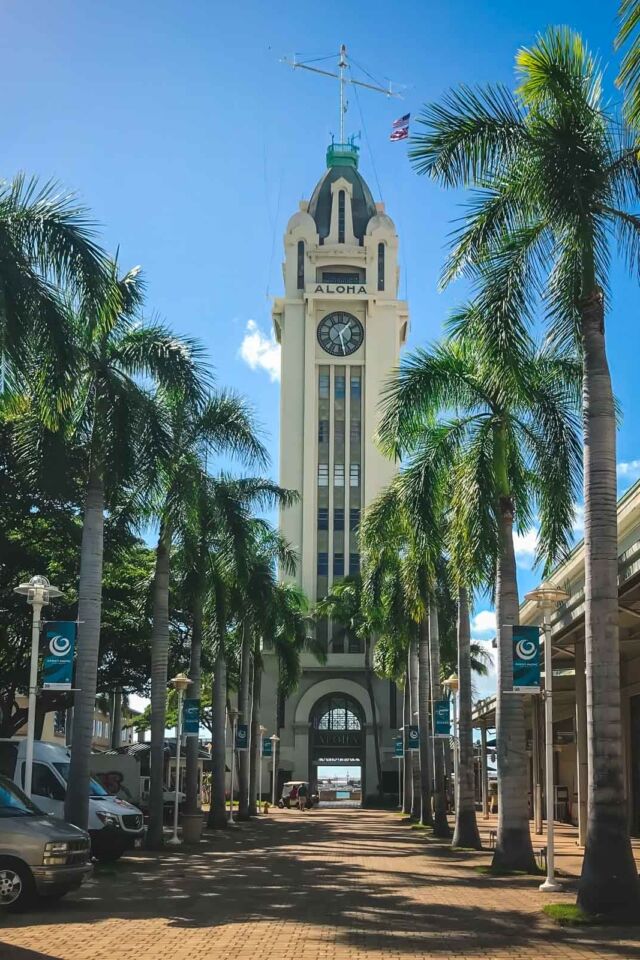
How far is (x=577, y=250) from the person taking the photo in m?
15.6

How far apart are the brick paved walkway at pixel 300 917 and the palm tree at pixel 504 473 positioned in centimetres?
244

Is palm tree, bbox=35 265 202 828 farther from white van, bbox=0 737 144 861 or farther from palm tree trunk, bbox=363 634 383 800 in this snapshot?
palm tree trunk, bbox=363 634 383 800

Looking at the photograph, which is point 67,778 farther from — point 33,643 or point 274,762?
point 274,762

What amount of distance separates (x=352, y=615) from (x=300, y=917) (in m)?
52.6

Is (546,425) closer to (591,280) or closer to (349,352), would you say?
(591,280)

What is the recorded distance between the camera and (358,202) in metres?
89.4

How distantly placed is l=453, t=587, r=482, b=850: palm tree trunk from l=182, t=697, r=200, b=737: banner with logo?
26.9 feet

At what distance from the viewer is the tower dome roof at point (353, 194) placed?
8856 centimetres

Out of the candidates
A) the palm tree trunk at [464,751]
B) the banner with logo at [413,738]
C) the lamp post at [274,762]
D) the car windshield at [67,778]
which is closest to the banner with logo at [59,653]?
the car windshield at [67,778]

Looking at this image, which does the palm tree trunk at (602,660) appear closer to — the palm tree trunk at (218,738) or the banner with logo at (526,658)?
the banner with logo at (526,658)

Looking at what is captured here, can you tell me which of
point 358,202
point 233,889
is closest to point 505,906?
point 233,889

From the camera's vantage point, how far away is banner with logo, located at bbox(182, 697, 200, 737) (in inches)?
1297

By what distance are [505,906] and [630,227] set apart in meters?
9.42

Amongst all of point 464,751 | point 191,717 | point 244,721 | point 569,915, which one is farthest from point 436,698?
point 569,915
